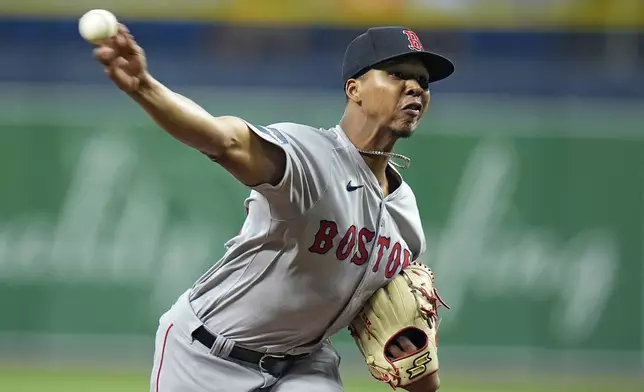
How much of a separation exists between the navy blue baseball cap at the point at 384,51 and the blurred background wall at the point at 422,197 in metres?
4.95

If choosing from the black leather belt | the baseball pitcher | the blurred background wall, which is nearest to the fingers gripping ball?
the baseball pitcher

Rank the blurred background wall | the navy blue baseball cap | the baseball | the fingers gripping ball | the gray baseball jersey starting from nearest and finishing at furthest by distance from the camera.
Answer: the baseball, the gray baseball jersey, the navy blue baseball cap, the fingers gripping ball, the blurred background wall

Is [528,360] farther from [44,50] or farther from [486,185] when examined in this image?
[44,50]

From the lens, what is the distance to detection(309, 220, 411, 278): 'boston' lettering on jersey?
360 cm

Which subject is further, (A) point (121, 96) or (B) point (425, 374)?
(A) point (121, 96)

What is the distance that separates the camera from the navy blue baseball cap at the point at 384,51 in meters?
3.80

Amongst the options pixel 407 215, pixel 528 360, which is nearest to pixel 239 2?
pixel 528 360

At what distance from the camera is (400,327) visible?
3.95m

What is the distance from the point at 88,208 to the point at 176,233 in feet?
2.51

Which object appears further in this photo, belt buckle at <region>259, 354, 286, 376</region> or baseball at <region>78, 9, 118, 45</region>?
belt buckle at <region>259, 354, 286, 376</region>

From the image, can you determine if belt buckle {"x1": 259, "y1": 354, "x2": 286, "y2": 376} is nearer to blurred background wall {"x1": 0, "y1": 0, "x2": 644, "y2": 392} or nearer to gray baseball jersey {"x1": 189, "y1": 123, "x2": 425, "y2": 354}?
gray baseball jersey {"x1": 189, "y1": 123, "x2": 425, "y2": 354}

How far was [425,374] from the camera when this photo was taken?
398 cm

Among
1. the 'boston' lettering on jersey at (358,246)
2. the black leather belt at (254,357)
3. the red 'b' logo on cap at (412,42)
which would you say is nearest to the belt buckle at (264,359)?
the black leather belt at (254,357)

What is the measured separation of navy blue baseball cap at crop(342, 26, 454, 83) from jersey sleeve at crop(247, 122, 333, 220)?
39cm
